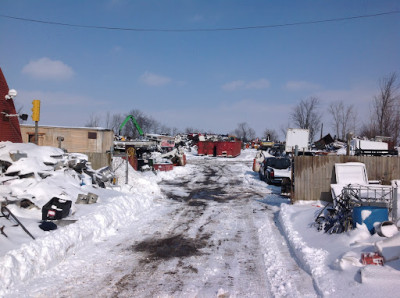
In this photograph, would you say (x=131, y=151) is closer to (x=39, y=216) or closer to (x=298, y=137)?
(x=298, y=137)

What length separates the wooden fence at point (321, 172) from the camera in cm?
1309

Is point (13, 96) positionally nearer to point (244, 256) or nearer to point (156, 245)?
point (156, 245)

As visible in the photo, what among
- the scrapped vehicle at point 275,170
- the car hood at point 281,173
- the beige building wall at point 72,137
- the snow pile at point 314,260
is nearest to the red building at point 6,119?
the beige building wall at point 72,137

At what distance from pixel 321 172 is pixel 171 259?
27.1ft

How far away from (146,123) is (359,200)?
3742 inches

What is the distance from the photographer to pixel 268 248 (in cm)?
799

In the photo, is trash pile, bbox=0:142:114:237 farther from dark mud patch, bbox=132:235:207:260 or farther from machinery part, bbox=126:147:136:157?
machinery part, bbox=126:147:136:157

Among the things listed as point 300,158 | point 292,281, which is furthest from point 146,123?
point 292,281

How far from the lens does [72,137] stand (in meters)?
24.9

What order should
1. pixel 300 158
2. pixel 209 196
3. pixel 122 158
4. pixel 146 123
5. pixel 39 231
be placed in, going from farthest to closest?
pixel 146 123 < pixel 122 158 < pixel 209 196 < pixel 300 158 < pixel 39 231

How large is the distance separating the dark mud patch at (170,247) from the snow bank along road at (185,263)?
2 centimetres

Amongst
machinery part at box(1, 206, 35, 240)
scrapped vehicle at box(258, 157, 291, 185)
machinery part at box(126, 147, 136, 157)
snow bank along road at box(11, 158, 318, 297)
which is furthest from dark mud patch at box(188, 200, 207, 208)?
machinery part at box(126, 147, 136, 157)

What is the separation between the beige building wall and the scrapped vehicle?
1217cm

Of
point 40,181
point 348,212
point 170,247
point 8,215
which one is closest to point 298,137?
point 348,212
